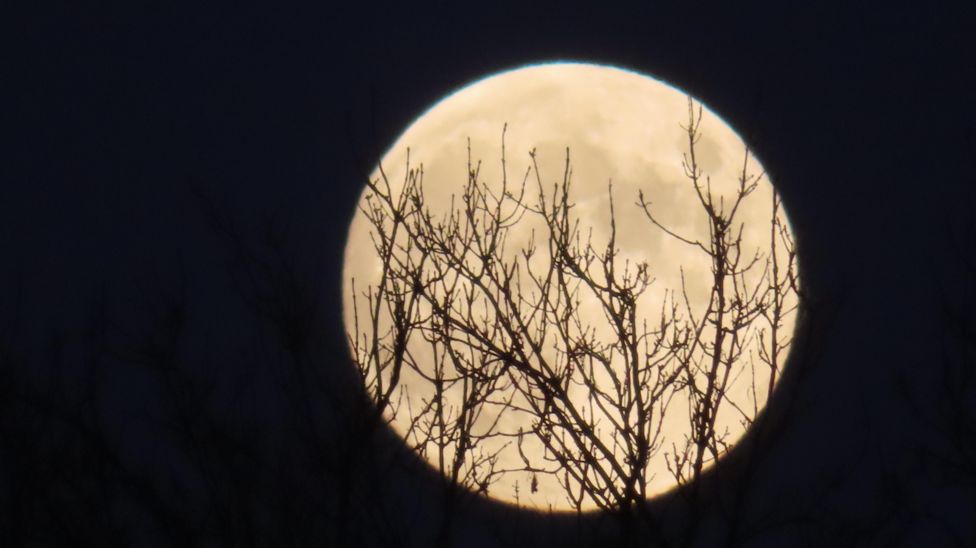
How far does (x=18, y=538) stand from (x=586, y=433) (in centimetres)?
549

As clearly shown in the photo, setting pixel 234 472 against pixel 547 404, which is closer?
pixel 547 404

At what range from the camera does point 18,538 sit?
1093 centimetres

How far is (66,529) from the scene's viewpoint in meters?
10.6

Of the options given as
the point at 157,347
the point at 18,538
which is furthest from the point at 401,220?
the point at 18,538

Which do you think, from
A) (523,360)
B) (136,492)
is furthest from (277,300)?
(523,360)

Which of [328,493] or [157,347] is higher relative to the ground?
[157,347]

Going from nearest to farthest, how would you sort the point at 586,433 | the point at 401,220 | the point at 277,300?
the point at 586,433, the point at 401,220, the point at 277,300

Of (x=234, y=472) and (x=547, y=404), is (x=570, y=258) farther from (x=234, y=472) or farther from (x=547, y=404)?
(x=234, y=472)

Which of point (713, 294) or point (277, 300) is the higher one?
point (277, 300)

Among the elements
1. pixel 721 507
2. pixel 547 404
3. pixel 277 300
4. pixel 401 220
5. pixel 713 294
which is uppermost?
pixel 277 300

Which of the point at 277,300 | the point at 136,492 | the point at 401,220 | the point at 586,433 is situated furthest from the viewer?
the point at 277,300

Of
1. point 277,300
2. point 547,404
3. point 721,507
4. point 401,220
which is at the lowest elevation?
point 721,507

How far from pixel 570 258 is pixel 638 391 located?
3.16 ft

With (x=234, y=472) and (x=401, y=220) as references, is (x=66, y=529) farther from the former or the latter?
(x=401, y=220)
